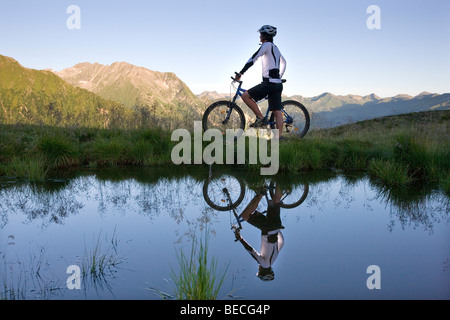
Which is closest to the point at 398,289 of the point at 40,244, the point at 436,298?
the point at 436,298

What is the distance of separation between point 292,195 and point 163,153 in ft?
14.6

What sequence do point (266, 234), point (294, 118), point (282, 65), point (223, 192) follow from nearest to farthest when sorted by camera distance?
point (266, 234), point (223, 192), point (282, 65), point (294, 118)

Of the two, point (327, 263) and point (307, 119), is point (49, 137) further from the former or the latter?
point (327, 263)

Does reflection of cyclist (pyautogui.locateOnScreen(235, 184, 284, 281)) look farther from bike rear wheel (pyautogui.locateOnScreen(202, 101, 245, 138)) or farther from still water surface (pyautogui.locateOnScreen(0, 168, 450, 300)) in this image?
bike rear wheel (pyautogui.locateOnScreen(202, 101, 245, 138))

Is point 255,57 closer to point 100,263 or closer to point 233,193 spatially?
point 233,193

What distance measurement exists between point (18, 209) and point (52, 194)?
853 millimetres

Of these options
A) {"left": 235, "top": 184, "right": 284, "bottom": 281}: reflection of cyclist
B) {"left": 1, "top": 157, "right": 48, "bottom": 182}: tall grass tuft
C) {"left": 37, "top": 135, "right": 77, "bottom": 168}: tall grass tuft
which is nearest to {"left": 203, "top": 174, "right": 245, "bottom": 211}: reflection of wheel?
{"left": 235, "top": 184, "right": 284, "bottom": 281}: reflection of cyclist

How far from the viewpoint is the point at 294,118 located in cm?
923

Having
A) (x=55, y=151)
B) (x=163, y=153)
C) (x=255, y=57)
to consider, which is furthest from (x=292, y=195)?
(x=55, y=151)

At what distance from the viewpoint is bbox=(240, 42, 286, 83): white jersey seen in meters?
7.56

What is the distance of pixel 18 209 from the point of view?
15.2ft

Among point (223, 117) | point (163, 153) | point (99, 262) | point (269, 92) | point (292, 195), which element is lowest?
point (99, 262)

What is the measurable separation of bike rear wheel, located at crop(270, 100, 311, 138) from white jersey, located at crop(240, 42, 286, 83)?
134cm

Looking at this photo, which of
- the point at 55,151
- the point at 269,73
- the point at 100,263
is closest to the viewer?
the point at 100,263
